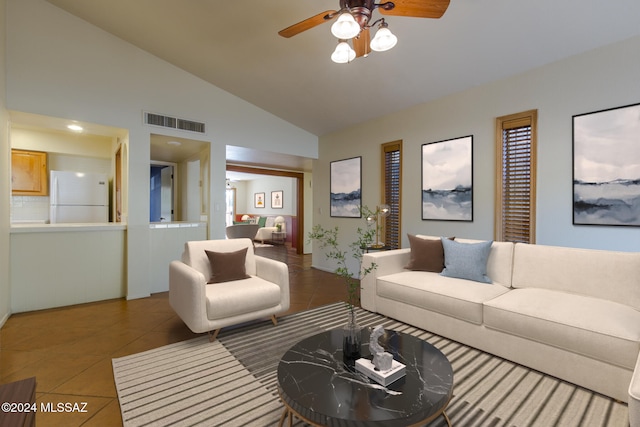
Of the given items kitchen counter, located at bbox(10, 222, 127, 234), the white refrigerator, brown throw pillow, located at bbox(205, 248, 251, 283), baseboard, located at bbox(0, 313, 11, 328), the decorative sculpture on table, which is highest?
the white refrigerator

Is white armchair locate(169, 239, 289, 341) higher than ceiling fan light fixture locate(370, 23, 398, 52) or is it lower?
lower

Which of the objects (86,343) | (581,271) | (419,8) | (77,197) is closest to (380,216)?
(581,271)

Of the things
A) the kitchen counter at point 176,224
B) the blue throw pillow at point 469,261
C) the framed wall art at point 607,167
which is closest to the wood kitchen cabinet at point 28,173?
the kitchen counter at point 176,224

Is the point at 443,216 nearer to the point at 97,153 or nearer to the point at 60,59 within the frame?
the point at 60,59

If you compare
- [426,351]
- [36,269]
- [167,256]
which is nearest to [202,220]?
[167,256]

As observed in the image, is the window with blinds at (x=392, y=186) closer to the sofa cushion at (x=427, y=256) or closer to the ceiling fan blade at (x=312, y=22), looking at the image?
the sofa cushion at (x=427, y=256)

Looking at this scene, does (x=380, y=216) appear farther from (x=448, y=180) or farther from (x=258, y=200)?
(x=258, y=200)

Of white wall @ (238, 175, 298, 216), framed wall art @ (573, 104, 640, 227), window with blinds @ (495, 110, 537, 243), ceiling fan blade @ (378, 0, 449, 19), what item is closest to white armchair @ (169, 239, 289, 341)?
ceiling fan blade @ (378, 0, 449, 19)

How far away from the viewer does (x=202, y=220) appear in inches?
184

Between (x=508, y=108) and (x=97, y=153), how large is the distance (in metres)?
6.16

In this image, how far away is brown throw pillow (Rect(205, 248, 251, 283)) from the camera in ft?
9.36

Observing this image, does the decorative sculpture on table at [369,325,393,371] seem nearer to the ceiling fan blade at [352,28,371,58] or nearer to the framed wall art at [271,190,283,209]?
the ceiling fan blade at [352,28,371,58]

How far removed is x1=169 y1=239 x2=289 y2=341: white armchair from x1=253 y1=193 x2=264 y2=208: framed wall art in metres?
8.18

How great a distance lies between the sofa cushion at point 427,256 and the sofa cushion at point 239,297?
1.52 metres
